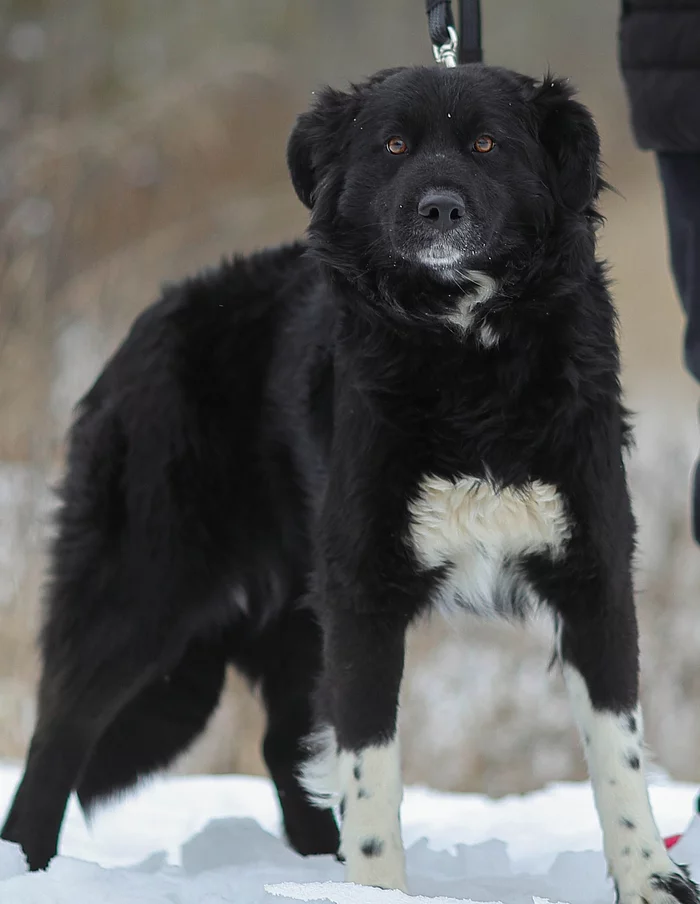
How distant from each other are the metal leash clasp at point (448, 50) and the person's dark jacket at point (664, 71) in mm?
501

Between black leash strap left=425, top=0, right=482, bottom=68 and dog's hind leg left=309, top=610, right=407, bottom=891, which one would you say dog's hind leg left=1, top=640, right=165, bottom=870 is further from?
black leash strap left=425, top=0, right=482, bottom=68

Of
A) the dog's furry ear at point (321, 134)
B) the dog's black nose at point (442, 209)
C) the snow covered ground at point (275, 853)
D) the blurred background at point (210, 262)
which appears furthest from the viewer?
the blurred background at point (210, 262)

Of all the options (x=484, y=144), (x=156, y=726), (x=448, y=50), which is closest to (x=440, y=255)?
(x=484, y=144)

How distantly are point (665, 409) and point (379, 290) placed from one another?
5.79 m

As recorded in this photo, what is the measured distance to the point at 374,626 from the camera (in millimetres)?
2289

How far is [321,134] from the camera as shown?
2.49 metres

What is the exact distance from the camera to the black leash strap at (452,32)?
8.96 ft

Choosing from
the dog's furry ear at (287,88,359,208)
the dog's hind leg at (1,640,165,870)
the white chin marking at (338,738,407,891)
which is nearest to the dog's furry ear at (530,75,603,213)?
the dog's furry ear at (287,88,359,208)

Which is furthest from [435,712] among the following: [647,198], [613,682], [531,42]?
[613,682]

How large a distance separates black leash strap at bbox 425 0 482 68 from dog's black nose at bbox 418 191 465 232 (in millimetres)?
655

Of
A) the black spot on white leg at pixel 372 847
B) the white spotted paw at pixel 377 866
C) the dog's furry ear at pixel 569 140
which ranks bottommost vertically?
the white spotted paw at pixel 377 866

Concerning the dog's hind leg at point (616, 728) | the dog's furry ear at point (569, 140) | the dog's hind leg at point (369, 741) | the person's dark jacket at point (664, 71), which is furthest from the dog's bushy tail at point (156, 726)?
the person's dark jacket at point (664, 71)

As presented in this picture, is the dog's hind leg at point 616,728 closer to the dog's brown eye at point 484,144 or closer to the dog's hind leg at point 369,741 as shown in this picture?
the dog's hind leg at point 369,741

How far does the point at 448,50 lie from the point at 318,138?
0.47 metres
